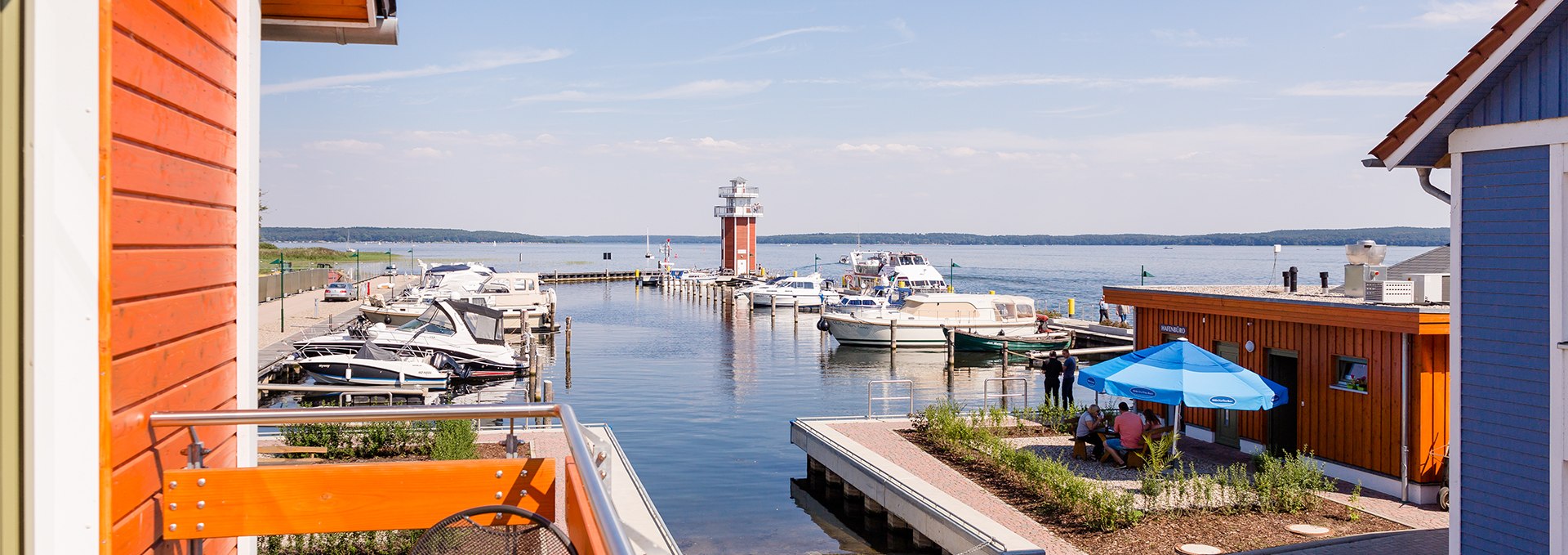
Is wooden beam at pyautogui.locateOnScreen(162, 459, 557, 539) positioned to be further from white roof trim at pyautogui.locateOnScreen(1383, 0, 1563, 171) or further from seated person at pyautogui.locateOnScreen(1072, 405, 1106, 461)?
seated person at pyautogui.locateOnScreen(1072, 405, 1106, 461)

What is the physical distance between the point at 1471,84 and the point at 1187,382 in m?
6.23

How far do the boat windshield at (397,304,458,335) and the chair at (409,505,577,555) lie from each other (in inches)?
1200

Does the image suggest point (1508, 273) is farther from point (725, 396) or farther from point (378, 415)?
point (725, 396)

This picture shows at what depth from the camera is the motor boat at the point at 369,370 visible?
93.7 ft

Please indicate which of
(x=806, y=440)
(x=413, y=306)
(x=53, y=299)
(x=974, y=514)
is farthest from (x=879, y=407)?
(x=53, y=299)

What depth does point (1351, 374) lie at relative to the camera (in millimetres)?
15812

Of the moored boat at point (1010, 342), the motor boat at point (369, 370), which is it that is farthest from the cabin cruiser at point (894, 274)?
the motor boat at point (369, 370)

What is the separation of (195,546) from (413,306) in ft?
142

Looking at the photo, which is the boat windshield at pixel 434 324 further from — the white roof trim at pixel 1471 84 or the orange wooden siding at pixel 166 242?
the orange wooden siding at pixel 166 242

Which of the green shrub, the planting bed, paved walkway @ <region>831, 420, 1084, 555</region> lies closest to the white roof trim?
the planting bed

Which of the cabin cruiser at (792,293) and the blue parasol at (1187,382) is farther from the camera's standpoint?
the cabin cruiser at (792,293)

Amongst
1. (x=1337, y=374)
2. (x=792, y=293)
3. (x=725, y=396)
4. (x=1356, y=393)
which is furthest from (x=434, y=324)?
(x=792, y=293)

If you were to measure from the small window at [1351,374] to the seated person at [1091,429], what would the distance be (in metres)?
3.20

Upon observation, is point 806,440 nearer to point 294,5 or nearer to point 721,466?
point 721,466
